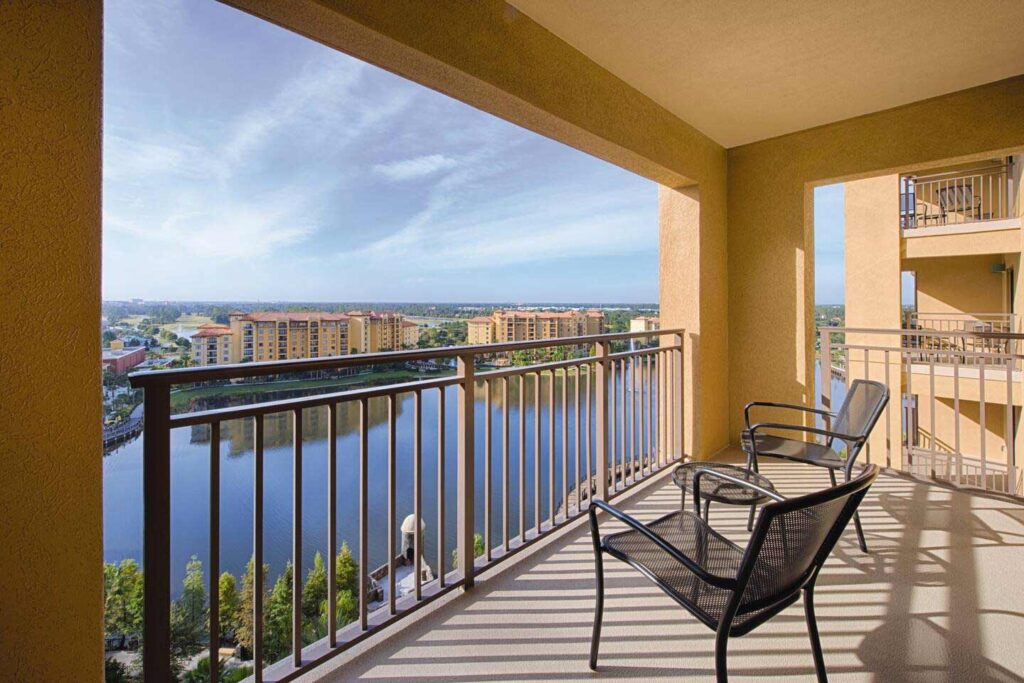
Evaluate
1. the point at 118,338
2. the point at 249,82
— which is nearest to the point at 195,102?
the point at 249,82

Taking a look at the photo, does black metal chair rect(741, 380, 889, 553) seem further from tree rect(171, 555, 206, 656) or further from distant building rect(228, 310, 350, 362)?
tree rect(171, 555, 206, 656)

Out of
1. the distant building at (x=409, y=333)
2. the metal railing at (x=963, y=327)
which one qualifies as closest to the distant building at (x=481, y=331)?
the distant building at (x=409, y=333)

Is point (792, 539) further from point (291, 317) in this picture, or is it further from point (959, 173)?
point (959, 173)

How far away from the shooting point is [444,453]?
2.08 meters

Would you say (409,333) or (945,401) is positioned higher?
(409,333)

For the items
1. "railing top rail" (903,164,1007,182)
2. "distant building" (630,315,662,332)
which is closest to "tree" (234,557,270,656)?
"distant building" (630,315,662,332)

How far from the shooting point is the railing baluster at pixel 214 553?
1.41 metres

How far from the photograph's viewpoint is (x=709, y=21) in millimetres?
2473

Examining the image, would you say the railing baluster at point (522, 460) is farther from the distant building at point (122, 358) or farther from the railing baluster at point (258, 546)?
the distant building at point (122, 358)

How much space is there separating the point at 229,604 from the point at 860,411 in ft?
10.1

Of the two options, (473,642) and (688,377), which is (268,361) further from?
(688,377)


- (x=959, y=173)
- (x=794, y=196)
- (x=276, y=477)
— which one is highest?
(x=959, y=173)

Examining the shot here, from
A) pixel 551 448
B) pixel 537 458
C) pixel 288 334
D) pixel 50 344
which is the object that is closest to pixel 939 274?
pixel 551 448

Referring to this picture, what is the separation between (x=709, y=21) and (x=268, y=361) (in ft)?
8.51
